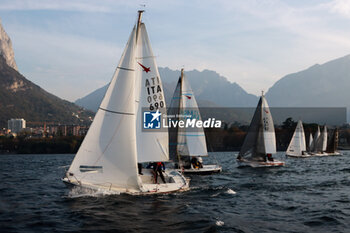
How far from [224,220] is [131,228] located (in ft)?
14.3

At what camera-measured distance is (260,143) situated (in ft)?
153

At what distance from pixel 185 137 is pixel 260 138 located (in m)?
14.3

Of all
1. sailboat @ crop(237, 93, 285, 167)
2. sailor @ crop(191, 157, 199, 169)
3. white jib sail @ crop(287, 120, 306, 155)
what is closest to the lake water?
sailor @ crop(191, 157, 199, 169)

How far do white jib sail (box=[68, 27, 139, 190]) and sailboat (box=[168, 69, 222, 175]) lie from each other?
15.7m

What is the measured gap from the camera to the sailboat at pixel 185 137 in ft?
119

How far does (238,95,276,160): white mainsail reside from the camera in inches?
1842

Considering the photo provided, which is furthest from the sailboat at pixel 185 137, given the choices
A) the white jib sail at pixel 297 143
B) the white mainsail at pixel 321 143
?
the white mainsail at pixel 321 143

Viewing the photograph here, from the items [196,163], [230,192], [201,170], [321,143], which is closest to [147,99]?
[230,192]

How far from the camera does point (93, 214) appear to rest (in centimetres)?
1655

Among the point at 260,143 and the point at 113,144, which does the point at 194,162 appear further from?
the point at 113,144

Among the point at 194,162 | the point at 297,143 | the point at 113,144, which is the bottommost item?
the point at 297,143

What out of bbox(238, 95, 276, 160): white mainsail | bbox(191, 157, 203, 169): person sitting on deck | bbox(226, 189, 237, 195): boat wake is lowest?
bbox(226, 189, 237, 195): boat wake

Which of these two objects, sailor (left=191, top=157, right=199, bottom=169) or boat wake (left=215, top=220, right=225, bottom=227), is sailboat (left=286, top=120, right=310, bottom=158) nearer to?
sailor (left=191, top=157, right=199, bottom=169)

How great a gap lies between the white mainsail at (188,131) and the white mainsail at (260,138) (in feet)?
36.1
